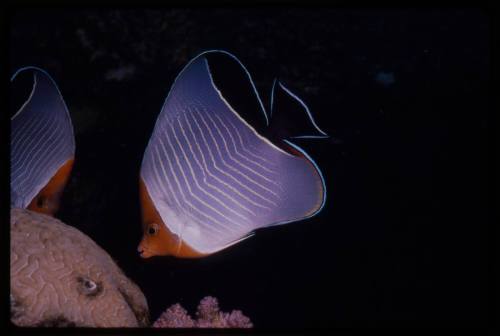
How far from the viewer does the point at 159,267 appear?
6.75ft

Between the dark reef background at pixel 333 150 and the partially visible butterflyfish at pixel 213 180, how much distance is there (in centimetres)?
51

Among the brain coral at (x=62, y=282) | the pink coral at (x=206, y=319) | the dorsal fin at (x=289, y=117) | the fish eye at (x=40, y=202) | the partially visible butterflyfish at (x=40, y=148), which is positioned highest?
the dorsal fin at (x=289, y=117)

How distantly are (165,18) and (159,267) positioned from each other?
1.63 m

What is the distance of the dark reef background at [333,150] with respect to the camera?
5.94ft

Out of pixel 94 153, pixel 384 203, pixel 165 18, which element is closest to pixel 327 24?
pixel 165 18

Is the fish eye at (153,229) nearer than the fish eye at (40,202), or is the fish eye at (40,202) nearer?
the fish eye at (153,229)

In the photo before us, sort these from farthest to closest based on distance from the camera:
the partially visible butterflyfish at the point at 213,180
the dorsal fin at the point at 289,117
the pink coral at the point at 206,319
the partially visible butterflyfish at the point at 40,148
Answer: the partially visible butterflyfish at the point at 40,148 → the pink coral at the point at 206,319 → the partially visible butterflyfish at the point at 213,180 → the dorsal fin at the point at 289,117

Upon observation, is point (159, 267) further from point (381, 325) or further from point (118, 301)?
point (381, 325)

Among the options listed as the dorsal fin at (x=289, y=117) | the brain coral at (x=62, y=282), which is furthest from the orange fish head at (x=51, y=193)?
the dorsal fin at (x=289, y=117)

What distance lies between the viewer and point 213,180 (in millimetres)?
1446

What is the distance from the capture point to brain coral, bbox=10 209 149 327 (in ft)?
4.63

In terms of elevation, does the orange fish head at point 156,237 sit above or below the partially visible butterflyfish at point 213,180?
below

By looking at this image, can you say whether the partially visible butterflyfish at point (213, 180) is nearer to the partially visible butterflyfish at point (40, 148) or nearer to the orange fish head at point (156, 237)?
the orange fish head at point (156, 237)

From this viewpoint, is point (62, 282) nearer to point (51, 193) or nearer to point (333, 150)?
point (51, 193)
